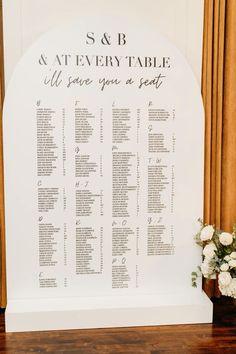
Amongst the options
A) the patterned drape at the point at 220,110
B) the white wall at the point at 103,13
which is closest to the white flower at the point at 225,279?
the patterned drape at the point at 220,110

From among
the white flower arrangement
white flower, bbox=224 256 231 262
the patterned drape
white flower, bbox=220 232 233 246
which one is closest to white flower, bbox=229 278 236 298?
the white flower arrangement

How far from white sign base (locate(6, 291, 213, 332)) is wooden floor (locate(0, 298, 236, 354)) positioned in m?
0.04

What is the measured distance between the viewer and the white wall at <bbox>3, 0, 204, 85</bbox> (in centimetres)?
259

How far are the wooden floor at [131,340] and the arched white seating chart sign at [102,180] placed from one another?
7cm

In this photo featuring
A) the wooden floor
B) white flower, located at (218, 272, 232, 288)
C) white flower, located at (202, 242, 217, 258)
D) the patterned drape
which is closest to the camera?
the wooden floor

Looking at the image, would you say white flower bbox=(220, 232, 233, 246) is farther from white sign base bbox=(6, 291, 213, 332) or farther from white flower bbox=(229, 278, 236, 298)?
white sign base bbox=(6, 291, 213, 332)

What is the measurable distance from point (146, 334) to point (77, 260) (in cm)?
63

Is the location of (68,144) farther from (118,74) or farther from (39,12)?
(39,12)

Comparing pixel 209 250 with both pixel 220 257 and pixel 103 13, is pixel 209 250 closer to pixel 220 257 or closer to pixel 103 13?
pixel 220 257

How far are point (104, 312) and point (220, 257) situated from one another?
32.0 inches

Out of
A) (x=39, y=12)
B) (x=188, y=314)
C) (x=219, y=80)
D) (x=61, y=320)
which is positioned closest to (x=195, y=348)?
(x=188, y=314)

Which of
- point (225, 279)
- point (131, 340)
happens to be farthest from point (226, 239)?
point (131, 340)

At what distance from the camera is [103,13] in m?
2.60

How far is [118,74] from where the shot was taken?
8.59 ft
